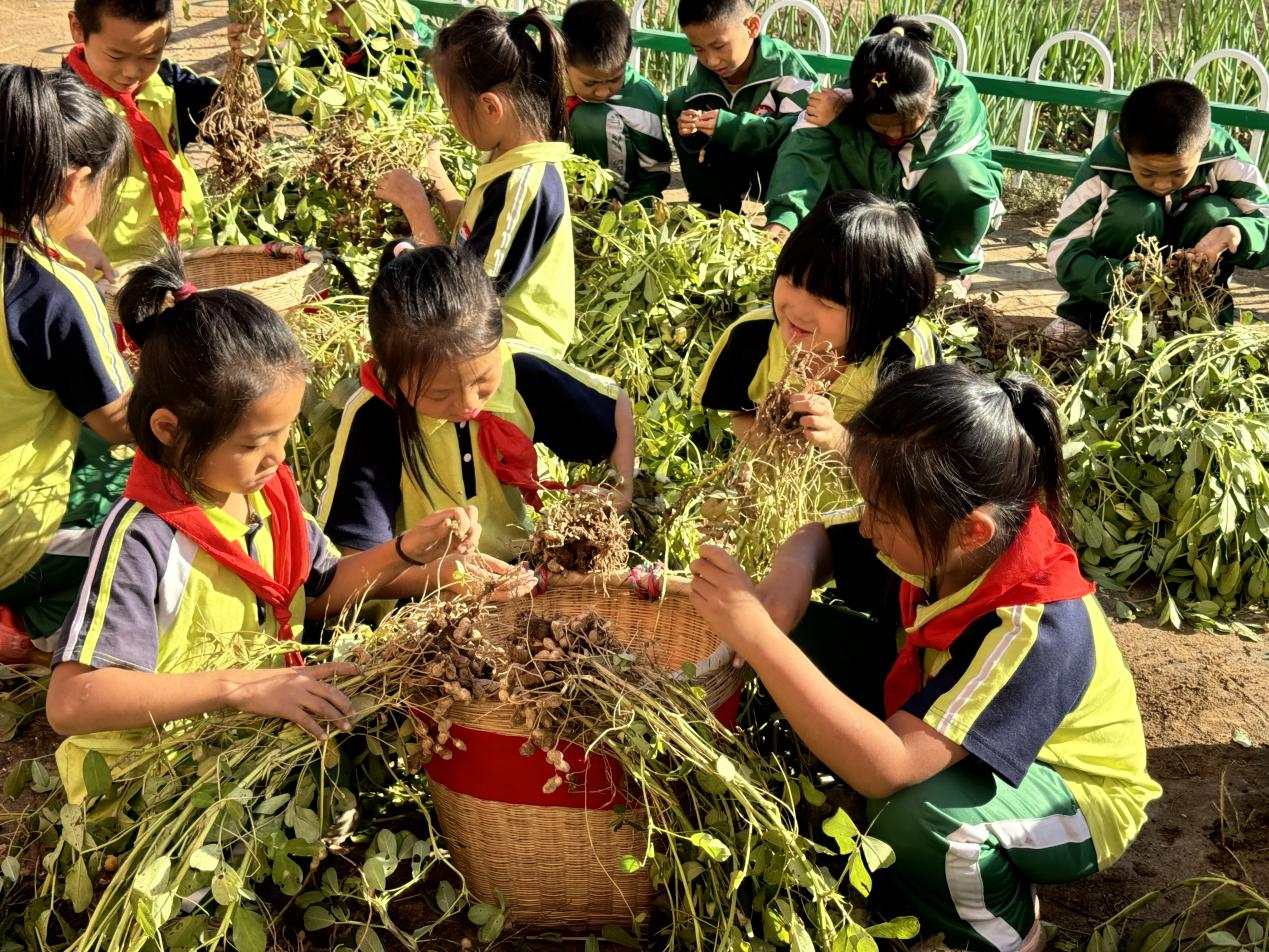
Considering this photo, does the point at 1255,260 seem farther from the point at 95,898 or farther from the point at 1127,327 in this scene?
the point at 95,898

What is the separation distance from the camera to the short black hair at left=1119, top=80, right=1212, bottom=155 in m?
3.76

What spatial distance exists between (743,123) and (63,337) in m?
2.75

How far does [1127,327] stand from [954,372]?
1.75m

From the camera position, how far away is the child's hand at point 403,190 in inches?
139

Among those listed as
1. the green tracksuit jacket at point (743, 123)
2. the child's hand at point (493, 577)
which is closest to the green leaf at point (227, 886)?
the child's hand at point (493, 577)

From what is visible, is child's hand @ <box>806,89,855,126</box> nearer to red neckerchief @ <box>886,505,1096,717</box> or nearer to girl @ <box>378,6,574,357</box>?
girl @ <box>378,6,574,357</box>

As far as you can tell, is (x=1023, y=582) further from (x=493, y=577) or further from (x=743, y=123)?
(x=743, y=123)

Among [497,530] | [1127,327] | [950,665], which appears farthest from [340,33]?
[950,665]

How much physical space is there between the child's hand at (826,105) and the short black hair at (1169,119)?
90 centimetres

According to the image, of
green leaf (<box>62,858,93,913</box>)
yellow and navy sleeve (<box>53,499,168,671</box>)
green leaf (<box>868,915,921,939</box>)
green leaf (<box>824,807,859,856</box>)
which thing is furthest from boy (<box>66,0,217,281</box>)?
green leaf (<box>868,915,921,939</box>)

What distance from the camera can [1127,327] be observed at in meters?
3.58

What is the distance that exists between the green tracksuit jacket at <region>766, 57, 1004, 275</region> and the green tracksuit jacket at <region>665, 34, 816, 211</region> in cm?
35

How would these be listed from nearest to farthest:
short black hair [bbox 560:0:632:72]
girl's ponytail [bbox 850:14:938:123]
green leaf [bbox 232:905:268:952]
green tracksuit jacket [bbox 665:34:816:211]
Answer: green leaf [bbox 232:905:268:952], girl's ponytail [bbox 850:14:938:123], short black hair [bbox 560:0:632:72], green tracksuit jacket [bbox 665:34:816:211]

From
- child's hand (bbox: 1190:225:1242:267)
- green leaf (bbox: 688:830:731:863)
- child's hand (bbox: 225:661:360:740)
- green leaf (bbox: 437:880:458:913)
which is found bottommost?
green leaf (bbox: 437:880:458:913)
